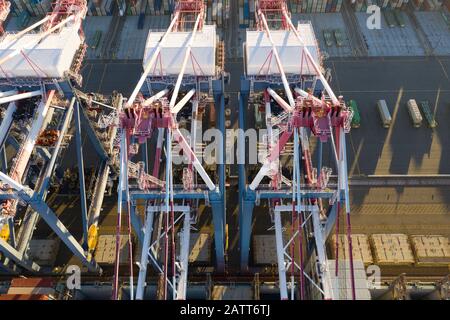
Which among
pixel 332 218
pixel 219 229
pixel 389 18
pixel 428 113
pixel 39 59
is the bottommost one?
pixel 332 218

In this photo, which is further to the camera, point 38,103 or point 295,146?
point 38,103

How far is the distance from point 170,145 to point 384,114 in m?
45.8

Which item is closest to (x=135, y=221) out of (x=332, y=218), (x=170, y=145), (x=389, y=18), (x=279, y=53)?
(x=170, y=145)

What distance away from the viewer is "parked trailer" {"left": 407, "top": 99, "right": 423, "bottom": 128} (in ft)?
200

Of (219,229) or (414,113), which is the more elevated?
(414,113)

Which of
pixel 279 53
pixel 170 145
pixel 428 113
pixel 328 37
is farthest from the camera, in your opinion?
pixel 328 37

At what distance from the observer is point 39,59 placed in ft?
130

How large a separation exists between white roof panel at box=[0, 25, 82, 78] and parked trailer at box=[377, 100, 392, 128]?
5229 cm

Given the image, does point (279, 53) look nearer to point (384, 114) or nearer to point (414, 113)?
point (384, 114)

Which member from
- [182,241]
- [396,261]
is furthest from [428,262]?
[182,241]

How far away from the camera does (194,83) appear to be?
42000mm

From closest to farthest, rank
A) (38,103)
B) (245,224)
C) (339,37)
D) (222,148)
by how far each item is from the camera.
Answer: (245,224) < (222,148) < (38,103) < (339,37)

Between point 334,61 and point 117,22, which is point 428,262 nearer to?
point 334,61

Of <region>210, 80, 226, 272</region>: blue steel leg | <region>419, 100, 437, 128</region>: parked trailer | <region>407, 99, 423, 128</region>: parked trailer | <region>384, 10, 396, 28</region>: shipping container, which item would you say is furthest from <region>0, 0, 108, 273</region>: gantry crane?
<region>384, 10, 396, 28</region>: shipping container
